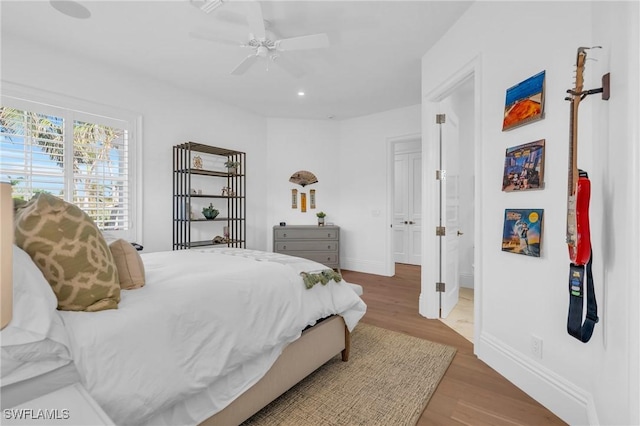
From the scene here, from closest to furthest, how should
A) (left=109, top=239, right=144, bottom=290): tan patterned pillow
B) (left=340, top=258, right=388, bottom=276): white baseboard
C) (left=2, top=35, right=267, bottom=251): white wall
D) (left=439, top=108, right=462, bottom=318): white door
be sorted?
(left=109, top=239, right=144, bottom=290): tan patterned pillow → (left=2, top=35, right=267, bottom=251): white wall → (left=439, top=108, right=462, bottom=318): white door → (left=340, top=258, right=388, bottom=276): white baseboard

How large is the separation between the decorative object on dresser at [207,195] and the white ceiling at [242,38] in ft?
3.03

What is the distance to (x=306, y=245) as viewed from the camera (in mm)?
5258

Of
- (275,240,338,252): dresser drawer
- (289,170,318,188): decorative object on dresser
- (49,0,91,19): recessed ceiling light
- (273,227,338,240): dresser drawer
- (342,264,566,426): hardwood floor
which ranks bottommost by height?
(342,264,566,426): hardwood floor

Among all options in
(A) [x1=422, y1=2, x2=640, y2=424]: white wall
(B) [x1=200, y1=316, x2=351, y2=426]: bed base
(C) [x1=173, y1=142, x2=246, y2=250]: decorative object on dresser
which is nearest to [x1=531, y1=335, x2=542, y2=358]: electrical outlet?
(A) [x1=422, y1=2, x2=640, y2=424]: white wall

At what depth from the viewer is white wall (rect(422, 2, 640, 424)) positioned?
1021 millimetres

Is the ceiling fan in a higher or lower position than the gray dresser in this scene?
higher

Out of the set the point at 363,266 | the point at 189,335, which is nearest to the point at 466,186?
the point at 363,266

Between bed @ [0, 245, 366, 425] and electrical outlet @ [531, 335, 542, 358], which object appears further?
electrical outlet @ [531, 335, 542, 358]

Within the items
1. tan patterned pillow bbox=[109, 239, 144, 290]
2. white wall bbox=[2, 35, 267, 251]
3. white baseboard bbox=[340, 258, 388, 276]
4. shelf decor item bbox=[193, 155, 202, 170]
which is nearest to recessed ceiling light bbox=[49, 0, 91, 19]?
white wall bbox=[2, 35, 267, 251]

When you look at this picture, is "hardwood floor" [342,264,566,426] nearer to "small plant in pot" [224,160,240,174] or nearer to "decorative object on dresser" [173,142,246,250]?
"decorative object on dresser" [173,142,246,250]

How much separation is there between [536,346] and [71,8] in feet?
14.1

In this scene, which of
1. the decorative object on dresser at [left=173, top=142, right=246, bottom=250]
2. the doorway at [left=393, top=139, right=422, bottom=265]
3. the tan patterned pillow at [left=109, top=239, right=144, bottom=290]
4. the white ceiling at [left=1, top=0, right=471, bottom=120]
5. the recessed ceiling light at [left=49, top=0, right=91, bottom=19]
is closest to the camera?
the tan patterned pillow at [left=109, top=239, right=144, bottom=290]

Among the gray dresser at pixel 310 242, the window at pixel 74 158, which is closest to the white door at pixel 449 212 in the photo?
the gray dresser at pixel 310 242

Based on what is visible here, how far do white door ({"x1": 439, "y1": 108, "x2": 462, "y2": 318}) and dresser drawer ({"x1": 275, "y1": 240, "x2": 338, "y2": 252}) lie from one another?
2.24 metres
